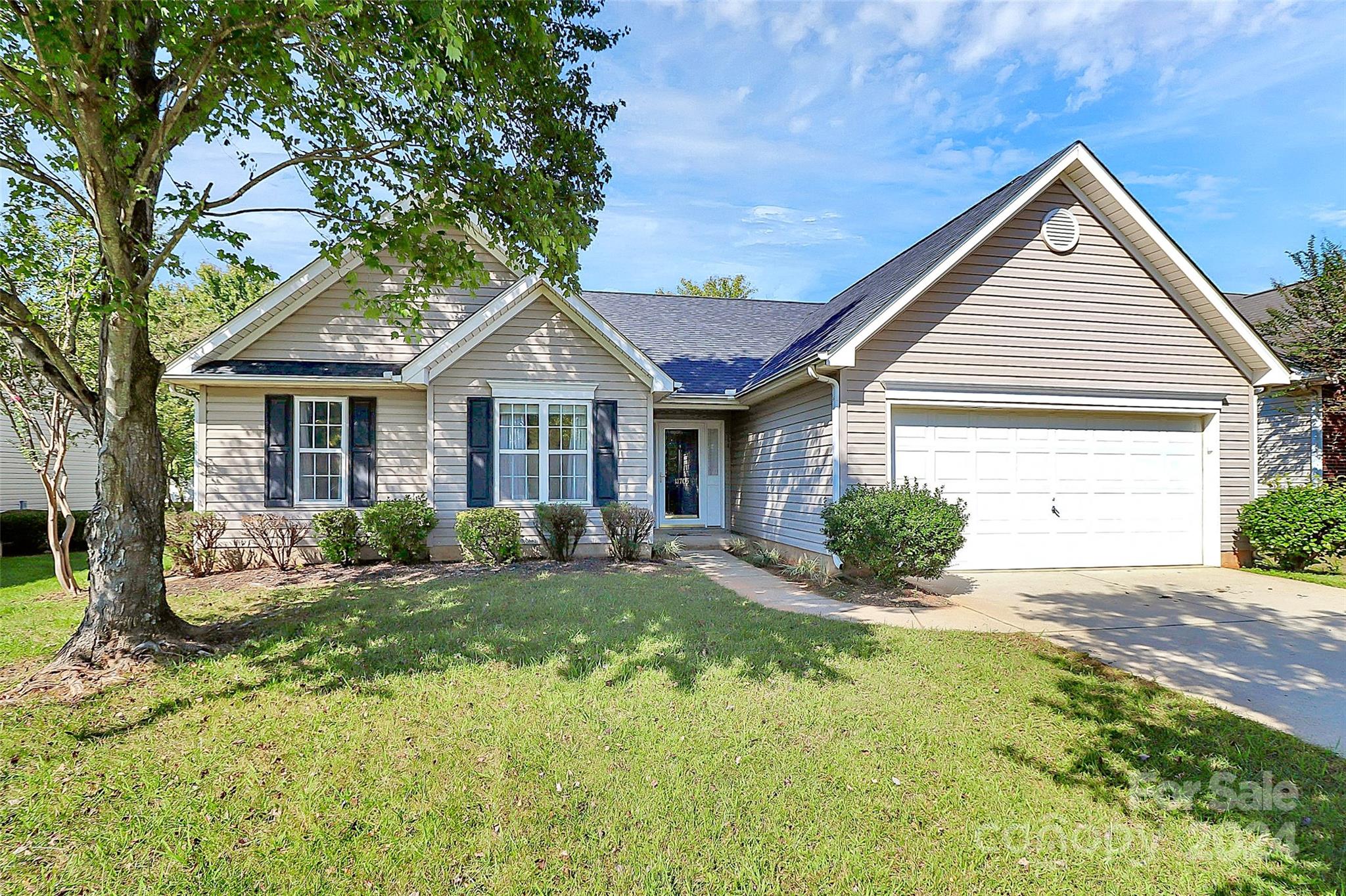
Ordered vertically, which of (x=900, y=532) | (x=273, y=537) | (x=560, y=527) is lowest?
(x=273, y=537)

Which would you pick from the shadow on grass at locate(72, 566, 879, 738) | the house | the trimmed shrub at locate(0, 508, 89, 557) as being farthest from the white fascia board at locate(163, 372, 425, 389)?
the house

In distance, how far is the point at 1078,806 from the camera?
321cm

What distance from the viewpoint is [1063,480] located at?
32.6 ft

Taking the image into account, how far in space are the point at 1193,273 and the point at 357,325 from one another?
14149mm

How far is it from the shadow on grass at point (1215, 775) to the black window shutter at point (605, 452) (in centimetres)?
747

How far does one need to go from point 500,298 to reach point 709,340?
5909 mm

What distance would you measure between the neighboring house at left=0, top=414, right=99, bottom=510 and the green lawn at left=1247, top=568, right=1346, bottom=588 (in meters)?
24.0

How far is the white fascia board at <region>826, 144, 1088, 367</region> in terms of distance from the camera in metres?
8.80

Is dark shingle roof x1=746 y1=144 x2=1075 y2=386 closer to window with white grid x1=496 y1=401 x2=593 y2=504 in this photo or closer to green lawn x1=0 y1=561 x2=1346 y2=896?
window with white grid x1=496 y1=401 x2=593 y2=504

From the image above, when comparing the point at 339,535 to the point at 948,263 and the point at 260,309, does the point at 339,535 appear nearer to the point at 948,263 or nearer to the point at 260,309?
the point at 260,309

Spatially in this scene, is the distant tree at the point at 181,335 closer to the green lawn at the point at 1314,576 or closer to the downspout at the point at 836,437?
the downspout at the point at 836,437

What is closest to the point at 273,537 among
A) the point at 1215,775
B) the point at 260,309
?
the point at 260,309

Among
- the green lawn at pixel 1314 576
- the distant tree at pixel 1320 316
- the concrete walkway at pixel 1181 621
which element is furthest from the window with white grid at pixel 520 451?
the distant tree at pixel 1320 316

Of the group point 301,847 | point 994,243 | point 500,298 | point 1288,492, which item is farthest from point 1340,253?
point 301,847
